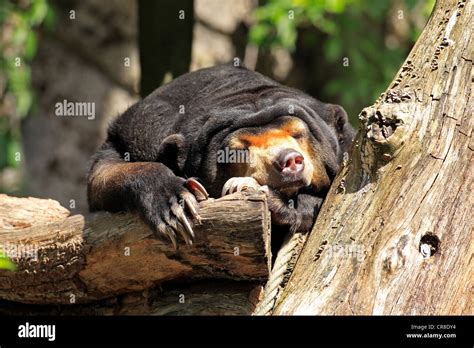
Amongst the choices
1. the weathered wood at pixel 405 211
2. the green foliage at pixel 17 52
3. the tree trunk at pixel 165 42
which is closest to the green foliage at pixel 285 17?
the tree trunk at pixel 165 42

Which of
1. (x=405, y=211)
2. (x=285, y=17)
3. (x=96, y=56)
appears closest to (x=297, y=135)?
(x=405, y=211)

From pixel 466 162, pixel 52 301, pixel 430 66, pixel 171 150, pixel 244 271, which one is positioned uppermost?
pixel 430 66

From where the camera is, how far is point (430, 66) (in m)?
3.92

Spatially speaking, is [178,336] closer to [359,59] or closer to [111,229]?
[111,229]

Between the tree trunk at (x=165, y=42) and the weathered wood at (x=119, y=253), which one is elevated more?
the tree trunk at (x=165, y=42)

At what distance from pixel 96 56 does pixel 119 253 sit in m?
5.46

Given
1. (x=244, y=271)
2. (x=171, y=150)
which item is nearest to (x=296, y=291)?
(x=244, y=271)

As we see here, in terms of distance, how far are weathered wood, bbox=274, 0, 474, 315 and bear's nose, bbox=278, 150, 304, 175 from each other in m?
0.44

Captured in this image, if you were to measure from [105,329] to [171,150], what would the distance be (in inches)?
48.8

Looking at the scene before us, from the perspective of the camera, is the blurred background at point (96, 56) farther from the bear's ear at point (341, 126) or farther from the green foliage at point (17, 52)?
the bear's ear at point (341, 126)

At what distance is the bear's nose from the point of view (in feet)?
14.0

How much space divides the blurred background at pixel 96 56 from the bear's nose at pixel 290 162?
154 inches

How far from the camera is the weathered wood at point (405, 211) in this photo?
340 cm

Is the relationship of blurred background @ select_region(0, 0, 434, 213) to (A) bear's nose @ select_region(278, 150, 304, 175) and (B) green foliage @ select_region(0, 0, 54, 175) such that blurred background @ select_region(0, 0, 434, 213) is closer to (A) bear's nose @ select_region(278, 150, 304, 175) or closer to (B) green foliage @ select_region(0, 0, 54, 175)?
(B) green foliage @ select_region(0, 0, 54, 175)
